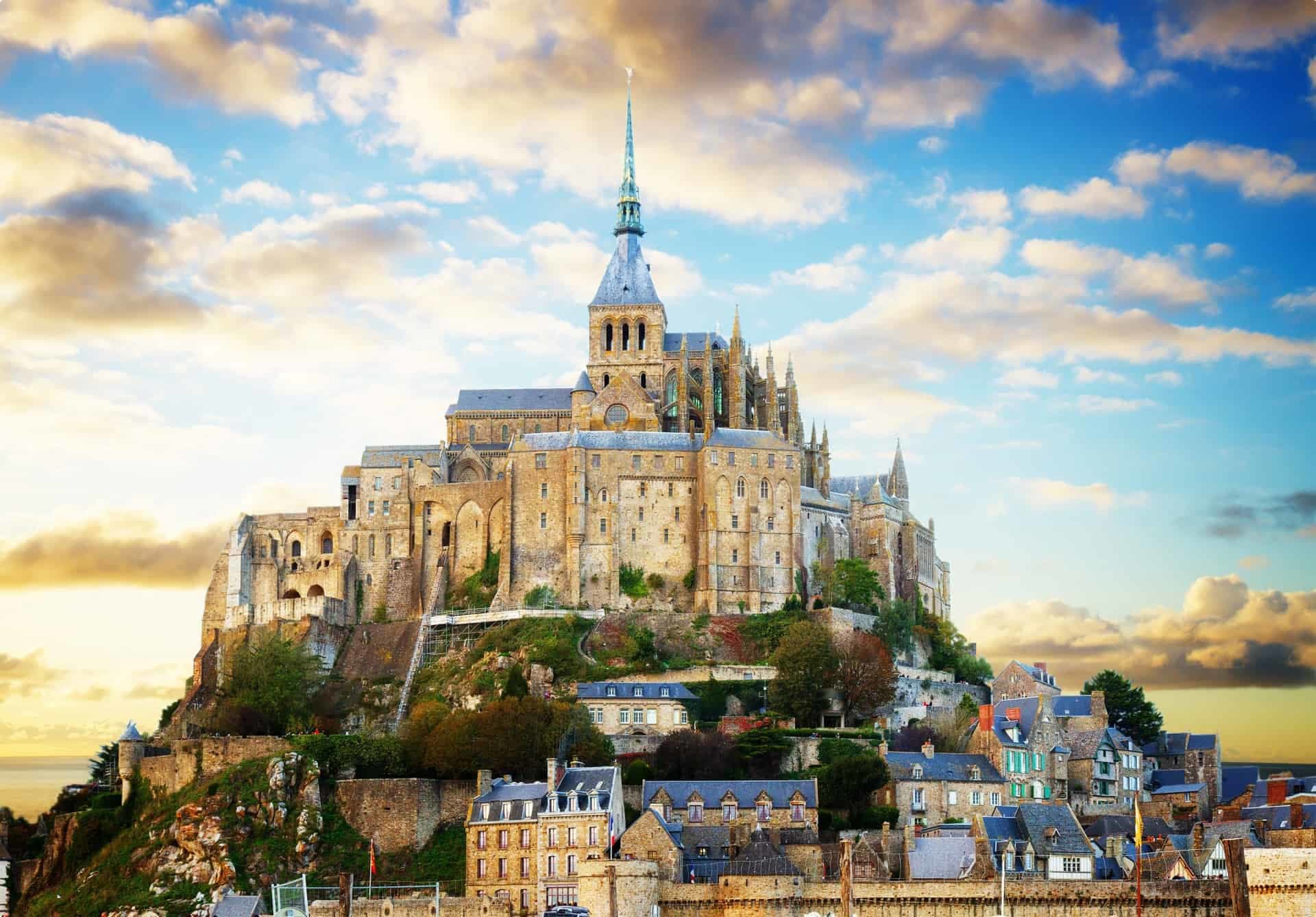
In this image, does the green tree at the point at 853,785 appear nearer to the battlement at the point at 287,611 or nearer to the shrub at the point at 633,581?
the shrub at the point at 633,581

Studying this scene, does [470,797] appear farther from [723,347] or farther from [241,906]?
[723,347]

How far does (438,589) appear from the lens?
324ft

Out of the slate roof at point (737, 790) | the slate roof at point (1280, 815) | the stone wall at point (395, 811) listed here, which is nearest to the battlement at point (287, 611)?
the stone wall at point (395, 811)

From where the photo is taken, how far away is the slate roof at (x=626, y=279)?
107375mm

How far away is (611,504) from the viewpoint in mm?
96688

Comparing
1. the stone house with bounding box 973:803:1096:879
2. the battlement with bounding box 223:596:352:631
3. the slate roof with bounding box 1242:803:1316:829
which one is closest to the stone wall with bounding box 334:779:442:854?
the stone house with bounding box 973:803:1096:879

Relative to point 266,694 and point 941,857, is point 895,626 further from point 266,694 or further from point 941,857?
point 266,694

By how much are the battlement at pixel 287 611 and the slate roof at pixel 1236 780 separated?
45.2 meters

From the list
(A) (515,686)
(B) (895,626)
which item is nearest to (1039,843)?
(A) (515,686)

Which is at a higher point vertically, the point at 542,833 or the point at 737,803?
the point at 737,803

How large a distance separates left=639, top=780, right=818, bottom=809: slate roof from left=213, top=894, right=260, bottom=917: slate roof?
14.4 metres

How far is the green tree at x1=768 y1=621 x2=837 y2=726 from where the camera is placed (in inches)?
3282

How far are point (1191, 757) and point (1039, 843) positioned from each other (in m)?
18.8

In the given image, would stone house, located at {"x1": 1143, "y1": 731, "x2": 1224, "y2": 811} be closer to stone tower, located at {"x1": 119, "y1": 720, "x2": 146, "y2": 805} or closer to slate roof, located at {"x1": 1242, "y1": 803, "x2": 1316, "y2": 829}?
slate roof, located at {"x1": 1242, "y1": 803, "x2": 1316, "y2": 829}
